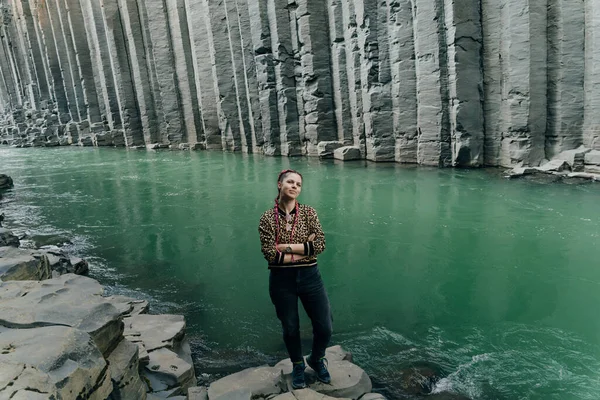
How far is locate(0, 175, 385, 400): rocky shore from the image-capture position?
8.11 ft

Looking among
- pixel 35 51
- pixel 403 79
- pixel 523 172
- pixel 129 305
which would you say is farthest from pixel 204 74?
pixel 35 51

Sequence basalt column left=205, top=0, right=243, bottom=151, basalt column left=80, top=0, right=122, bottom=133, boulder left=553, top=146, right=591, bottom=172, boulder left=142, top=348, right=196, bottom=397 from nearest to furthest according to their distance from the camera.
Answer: boulder left=142, top=348, right=196, bottom=397 < boulder left=553, top=146, right=591, bottom=172 < basalt column left=205, top=0, right=243, bottom=151 < basalt column left=80, top=0, right=122, bottom=133

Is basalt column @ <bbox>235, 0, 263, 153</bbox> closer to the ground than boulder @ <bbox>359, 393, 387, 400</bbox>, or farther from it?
farther from it

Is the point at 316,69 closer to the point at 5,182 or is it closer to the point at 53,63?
the point at 5,182

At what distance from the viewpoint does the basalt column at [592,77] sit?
37.8 feet

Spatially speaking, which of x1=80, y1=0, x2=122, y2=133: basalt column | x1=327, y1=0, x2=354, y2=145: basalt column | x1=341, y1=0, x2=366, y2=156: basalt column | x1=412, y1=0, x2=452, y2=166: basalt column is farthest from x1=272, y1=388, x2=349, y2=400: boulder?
x1=80, y1=0, x2=122, y2=133: basalt column

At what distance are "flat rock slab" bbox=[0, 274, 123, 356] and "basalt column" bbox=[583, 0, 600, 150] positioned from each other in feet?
42.5

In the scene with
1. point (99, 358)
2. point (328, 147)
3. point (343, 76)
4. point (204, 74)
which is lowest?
point (328, 147)

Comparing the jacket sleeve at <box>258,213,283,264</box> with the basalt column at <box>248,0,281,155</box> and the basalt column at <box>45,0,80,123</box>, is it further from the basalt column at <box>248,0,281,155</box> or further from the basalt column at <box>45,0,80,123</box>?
the basalt column at <box>45,0,80,123</box>

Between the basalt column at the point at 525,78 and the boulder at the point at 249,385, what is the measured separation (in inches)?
471

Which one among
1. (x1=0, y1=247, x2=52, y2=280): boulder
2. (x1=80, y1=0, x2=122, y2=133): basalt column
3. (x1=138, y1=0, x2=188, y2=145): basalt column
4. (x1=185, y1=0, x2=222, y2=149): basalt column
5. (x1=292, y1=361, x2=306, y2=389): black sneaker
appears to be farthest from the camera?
(x1=80, y1=0, x2=122, y2=133): basalt column

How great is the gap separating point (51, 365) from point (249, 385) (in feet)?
4.95

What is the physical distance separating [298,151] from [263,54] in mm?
4922

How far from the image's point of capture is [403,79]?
1550 centimetres
